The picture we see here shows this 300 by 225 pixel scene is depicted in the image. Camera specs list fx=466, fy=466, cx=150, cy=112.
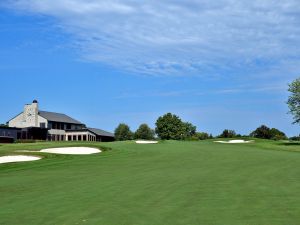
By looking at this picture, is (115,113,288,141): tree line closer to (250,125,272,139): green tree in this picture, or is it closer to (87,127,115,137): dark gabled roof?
(250,125,272,139): green tree

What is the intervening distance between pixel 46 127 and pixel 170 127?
5429cm

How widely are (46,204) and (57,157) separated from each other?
66.5 ft

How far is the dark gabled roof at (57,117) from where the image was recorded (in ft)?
321

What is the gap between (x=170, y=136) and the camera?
141m

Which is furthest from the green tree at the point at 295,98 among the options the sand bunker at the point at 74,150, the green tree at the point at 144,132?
the green tree at the point at 144,132

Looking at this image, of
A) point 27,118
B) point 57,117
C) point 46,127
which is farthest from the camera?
point 57,117

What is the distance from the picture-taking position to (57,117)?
10275cm

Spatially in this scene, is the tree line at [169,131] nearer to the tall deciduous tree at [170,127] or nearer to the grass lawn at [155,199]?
the tall deciduous tree at [170,127]

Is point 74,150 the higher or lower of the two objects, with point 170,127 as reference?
lower

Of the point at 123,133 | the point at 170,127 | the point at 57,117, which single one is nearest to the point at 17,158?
the point at 57,117

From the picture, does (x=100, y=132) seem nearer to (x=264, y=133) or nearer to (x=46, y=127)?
(x=46, y=127)

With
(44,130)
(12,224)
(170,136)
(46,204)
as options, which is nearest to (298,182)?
(46,204)

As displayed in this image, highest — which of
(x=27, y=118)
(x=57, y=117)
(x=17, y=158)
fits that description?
(x=57, y=117)

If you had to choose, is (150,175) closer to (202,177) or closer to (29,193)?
(202,177)
